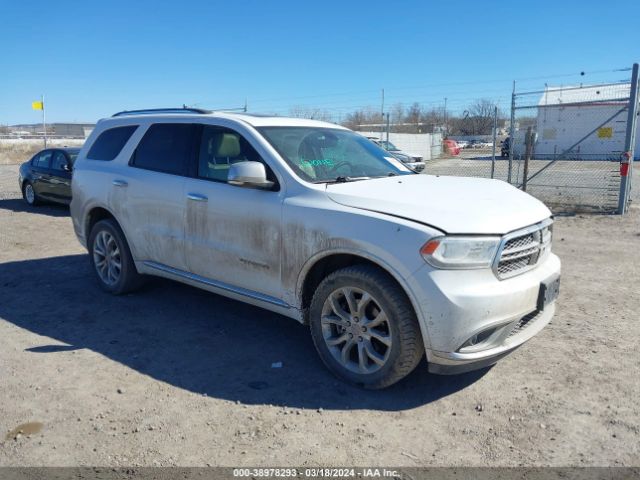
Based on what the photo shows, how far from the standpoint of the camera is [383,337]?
3.59m

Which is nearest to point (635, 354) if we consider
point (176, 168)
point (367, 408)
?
point (367, 408)

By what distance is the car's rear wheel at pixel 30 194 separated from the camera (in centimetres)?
1301

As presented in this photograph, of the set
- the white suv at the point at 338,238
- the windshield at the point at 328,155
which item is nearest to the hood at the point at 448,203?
the white suv at the point at 338,238

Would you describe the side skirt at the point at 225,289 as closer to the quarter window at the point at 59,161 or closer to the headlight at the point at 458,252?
the headlight at the point at 458,252

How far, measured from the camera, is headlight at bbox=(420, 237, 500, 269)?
3266 millimetres

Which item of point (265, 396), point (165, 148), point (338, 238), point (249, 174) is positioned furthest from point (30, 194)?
point (338, 238)

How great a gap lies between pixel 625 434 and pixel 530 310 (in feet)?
2.91

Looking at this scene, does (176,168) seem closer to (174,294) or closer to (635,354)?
(174,294)

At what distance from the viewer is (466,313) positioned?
3.25 meters

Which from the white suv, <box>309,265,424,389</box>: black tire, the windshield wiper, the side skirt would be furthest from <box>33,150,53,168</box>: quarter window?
<box>309,265,424,389</box>: black tire

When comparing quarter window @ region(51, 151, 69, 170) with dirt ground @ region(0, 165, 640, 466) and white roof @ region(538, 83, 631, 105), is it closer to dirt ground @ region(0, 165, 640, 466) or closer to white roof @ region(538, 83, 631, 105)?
dirt ground @ region(0, 165, 640, 466)

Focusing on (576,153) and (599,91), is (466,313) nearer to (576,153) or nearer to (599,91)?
(599,91)

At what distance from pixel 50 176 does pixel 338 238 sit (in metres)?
10.7

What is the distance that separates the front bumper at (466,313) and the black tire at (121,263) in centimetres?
340
